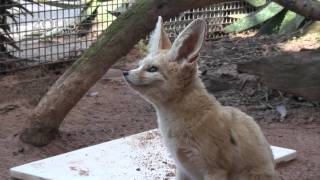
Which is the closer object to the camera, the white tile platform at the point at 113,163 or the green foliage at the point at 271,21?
the white tile platform at the point at 113,163

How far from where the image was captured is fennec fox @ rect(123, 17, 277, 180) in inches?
128

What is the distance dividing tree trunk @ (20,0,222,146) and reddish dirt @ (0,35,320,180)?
0.59 feet

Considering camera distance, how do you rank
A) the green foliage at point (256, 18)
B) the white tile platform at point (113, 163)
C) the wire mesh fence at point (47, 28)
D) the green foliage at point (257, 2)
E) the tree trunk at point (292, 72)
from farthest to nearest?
1. the green foliage at point (257, 2)
2. the green foliage at point (256, 18)
3. the wire mesh fence at point (47, 28)
4. the tree trunk at point (292, 72)
5. the white tile platform at point (113, 163)

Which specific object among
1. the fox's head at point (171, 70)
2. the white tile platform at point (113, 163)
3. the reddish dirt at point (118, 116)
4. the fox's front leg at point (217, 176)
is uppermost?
the fox's head at point (171, 70)

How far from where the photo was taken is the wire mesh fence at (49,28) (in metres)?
7.35

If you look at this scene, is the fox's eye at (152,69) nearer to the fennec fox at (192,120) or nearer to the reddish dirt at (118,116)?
the fennec fox at (192,120)

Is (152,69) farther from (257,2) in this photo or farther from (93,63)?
(257,2)

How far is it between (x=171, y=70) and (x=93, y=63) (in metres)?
1.93

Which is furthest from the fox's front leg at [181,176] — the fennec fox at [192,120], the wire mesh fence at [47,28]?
the wire mesh fence at [47,28]

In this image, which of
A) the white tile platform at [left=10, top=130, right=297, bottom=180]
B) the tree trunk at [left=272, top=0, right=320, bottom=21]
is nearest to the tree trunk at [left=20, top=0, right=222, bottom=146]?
the white tile platform at [left=10, top=130, right=297, bottom=180]

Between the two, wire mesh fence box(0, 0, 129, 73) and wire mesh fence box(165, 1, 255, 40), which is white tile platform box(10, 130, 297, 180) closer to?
wire mesh fence box(0, 0, 129, 73)

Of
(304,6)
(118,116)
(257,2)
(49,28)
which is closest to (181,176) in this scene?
(304,6)

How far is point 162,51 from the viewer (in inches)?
133

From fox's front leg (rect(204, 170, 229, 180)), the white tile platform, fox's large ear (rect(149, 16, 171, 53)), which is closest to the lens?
fox's front leg (rect(204, 170, 229, 180))
